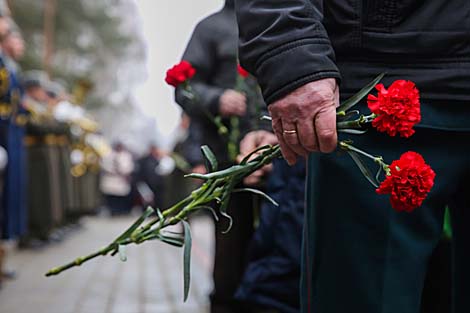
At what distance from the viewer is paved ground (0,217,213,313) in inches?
177

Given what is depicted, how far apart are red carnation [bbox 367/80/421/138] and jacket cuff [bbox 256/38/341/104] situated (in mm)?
102

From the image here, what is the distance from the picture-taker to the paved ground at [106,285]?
14.7ft

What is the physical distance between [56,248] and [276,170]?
5.31 m

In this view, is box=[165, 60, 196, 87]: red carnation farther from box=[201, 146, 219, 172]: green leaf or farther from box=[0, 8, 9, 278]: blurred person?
box=[0, 8, 9, 278]: blurred person

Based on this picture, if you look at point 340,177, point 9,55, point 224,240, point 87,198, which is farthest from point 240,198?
point 87,198

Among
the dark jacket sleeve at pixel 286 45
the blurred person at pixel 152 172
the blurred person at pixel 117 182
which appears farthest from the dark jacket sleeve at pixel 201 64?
the blurred person at pixel 152 172

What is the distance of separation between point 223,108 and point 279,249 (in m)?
0.69

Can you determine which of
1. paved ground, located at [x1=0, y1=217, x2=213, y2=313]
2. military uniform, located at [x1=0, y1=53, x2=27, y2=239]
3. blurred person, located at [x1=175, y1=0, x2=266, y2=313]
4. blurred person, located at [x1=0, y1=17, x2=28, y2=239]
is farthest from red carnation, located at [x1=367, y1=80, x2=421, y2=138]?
military uniform, located at [x1=0, y1=53, x2=27, y2=239]

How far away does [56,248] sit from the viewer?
26.2ft

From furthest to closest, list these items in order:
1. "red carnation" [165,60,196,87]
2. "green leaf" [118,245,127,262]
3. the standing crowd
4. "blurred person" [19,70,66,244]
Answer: "blurred person" [19,70,66,244] < the standing crowd < "red carnation" [165,60,196,87] < "green leaf" [118,245,127,262]

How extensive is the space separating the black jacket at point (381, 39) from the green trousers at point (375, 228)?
9cm

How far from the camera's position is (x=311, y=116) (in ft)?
5.18

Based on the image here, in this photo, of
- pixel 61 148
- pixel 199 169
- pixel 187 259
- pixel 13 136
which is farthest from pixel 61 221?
pixel 187 259

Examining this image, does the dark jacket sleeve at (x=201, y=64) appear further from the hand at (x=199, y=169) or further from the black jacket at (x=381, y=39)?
the black jacket at (x=381, y=39)
